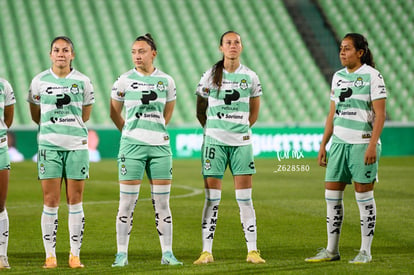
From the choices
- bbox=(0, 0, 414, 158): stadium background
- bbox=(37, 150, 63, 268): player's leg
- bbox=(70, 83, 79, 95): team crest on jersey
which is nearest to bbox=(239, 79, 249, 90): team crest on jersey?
bbox=(70, 83, 79, 95): team crest on jersey

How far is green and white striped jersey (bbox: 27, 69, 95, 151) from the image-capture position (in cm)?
619

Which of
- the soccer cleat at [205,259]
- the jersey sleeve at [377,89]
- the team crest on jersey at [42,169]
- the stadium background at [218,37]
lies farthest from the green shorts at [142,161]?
the stadium background at [218,37]

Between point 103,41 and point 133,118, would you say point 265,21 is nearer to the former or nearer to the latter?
point 103,41

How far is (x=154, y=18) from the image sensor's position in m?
27.5

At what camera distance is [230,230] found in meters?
8.63

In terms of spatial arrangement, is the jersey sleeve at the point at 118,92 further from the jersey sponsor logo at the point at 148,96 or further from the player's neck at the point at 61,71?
the player's neck at the point at 61,71

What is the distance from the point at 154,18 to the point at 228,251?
831 inches

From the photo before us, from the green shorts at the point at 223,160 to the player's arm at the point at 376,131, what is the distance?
98cm

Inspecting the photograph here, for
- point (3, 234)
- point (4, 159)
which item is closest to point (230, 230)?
point (3, 234)

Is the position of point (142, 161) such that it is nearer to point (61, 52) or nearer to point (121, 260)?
point (121, 260)

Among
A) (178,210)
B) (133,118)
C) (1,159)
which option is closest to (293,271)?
(133,118)

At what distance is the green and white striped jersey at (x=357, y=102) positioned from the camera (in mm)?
6256

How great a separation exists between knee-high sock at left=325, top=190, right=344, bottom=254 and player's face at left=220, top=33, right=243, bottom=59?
1409 millimetres

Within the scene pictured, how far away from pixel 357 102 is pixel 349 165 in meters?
0.53
